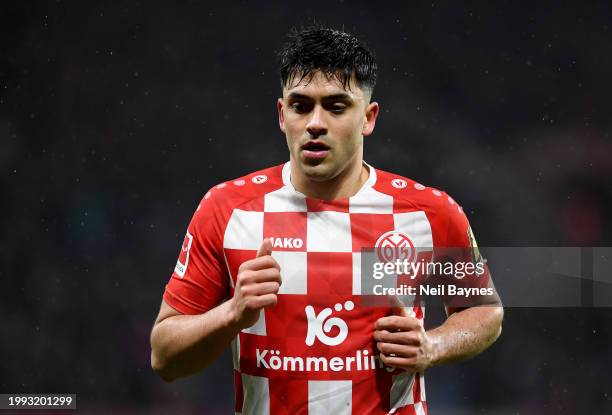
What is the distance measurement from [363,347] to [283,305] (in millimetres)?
284

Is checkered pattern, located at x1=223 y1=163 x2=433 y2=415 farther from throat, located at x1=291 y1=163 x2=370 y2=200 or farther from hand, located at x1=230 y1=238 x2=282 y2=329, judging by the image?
hand, located at x1=230 y1=238 x2=282 y2=329

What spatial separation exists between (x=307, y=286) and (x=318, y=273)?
0.20 feet

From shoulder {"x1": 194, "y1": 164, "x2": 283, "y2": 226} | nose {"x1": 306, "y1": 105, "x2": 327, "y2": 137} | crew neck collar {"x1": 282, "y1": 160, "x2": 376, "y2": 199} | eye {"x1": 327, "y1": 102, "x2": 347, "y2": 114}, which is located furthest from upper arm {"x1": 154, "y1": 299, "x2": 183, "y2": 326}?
eye {"x1": 327, "y1": 102, "x2": 347, "y2": 114}

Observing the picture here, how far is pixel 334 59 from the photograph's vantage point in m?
2.38

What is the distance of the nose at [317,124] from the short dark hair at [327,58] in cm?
12

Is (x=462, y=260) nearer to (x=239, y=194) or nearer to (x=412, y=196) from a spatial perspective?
(x=412, y=196)

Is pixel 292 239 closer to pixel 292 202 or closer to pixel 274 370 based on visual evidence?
pixel 292 202

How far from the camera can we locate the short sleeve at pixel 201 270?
234 cm

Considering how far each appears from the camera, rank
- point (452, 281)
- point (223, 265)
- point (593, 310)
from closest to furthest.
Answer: point (223, 265)
point (452, 281)
point (593, 310)

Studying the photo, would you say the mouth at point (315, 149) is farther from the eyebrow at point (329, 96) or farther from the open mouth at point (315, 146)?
the eyebrow at point (329, 96)

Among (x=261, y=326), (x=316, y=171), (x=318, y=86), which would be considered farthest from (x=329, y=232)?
(x=318, y=86)

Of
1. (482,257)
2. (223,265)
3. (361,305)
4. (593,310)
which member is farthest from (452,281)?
(593,310)

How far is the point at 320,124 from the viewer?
90.0 inches

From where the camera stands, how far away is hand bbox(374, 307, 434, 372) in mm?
2240
